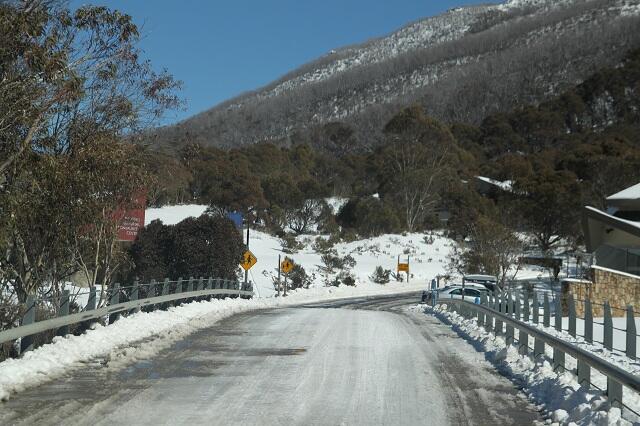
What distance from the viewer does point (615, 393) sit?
8367 mm

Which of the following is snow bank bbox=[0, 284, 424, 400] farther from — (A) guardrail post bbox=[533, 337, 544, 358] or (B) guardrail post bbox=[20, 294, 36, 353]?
(A) guardrail post bbox=[533, 337, 544, 358]

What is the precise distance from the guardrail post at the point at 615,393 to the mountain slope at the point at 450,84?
108700mm

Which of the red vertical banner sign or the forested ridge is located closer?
the red vertical banner sign

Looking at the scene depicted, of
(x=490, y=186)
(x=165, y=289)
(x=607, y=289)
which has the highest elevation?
(x=490, y=186)

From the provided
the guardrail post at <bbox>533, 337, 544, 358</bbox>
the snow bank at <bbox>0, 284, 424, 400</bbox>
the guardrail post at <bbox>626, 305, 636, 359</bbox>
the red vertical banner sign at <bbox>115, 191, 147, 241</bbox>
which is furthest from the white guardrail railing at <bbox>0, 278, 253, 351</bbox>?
the guardrail post at <bbox>626, 305, 636, 359</bbox>

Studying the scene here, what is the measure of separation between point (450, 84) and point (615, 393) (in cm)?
14766

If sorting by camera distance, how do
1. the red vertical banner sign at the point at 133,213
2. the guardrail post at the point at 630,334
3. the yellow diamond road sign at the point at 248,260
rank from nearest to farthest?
the guardrail post at the point at 630,334
the red vertical banner sign at the point at 133,213
the yellow diamond road sign at the point at 248,260

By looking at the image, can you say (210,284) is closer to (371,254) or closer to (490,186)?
(371,254)

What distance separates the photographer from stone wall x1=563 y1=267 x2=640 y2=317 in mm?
28328

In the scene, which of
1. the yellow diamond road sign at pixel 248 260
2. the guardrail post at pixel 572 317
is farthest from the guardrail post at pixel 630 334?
the yellow diamond road sign at pixel 248 260

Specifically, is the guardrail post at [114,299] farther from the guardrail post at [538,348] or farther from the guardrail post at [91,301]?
the guardrail post at [538,348]

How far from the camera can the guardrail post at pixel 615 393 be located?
27.2 ft

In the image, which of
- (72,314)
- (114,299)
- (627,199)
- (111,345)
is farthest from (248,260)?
(72,314)

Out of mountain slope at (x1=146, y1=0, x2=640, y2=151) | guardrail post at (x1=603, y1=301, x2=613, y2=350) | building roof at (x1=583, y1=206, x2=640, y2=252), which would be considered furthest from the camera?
mountain slope at (x1=146, y1=0, x2=640, y2=151)
